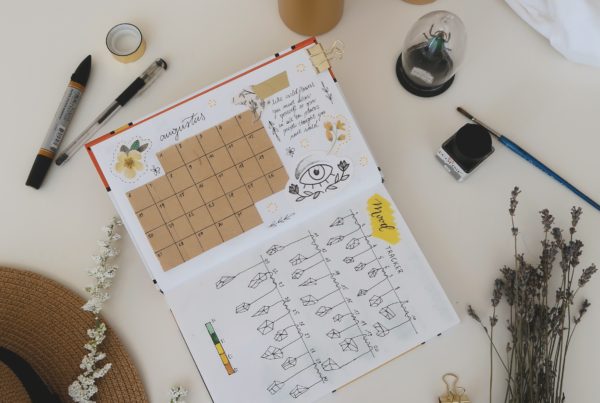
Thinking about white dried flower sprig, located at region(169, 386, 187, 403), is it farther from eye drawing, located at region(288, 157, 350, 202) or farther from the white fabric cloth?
the white fabric cloth

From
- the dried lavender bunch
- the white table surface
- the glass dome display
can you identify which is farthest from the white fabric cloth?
the dried lavender bunch

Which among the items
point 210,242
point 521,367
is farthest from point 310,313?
point 521,367

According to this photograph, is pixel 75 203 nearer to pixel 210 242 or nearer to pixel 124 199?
pixel 124 199

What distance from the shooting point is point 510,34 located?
87cm

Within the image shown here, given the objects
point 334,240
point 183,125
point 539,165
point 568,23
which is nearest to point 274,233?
Answer: point 334,240

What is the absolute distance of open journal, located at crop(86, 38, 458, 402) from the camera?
0.75 metres

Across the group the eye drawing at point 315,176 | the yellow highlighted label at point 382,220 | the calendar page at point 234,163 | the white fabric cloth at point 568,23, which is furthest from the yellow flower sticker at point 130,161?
the white fabric cloth at point 568,23

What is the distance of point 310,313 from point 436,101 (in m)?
0.38

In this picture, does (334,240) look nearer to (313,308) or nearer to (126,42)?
(313,308)

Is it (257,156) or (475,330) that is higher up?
(257,156)

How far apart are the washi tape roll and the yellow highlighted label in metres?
0.43

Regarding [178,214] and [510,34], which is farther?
[510,34]

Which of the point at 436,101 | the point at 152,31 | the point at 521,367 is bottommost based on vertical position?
the point at 521,367

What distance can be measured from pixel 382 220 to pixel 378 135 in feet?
0.46
